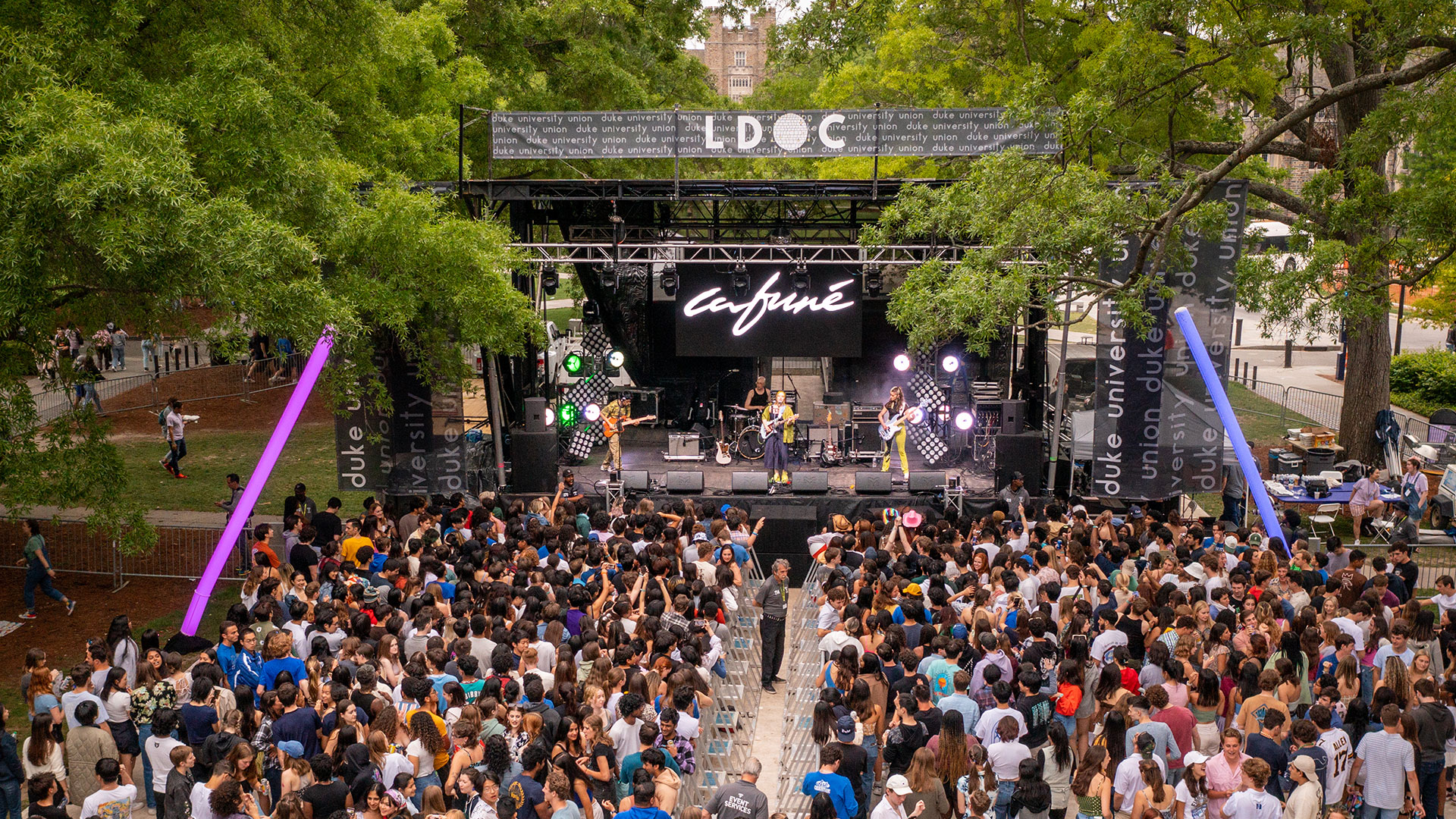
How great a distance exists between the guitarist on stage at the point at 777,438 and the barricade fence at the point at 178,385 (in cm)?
1403

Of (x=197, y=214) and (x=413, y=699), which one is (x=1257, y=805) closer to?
(x=413, y=699)

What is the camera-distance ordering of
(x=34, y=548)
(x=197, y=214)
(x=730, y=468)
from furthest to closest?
1. (x=730, y=468)
2. (x=34, y=548)
3. (x=197, y=214)

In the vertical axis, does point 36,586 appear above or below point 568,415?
below

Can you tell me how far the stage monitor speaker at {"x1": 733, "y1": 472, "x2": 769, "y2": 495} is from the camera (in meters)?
17.8

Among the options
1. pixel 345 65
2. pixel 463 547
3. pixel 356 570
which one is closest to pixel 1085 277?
pixel 463 547

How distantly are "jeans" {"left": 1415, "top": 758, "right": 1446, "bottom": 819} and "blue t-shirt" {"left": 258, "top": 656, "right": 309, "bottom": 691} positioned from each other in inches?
334

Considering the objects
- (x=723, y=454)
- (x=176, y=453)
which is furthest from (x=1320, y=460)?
(x=176, y=453)

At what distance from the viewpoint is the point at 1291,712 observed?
371 inches

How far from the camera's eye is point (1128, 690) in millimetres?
9445

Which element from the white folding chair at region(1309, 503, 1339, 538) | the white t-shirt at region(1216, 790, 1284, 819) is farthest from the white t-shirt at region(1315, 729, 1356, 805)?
the white folding chair at region(1309, 503, 1339, 538)

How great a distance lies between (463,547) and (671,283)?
9.05m

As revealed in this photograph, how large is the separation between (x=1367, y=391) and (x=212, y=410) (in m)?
Result: 24.0

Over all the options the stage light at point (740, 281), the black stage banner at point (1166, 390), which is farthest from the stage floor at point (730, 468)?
the stage light at point (740, 281)

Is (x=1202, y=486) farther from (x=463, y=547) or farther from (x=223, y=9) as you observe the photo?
(x=223, y=9)
